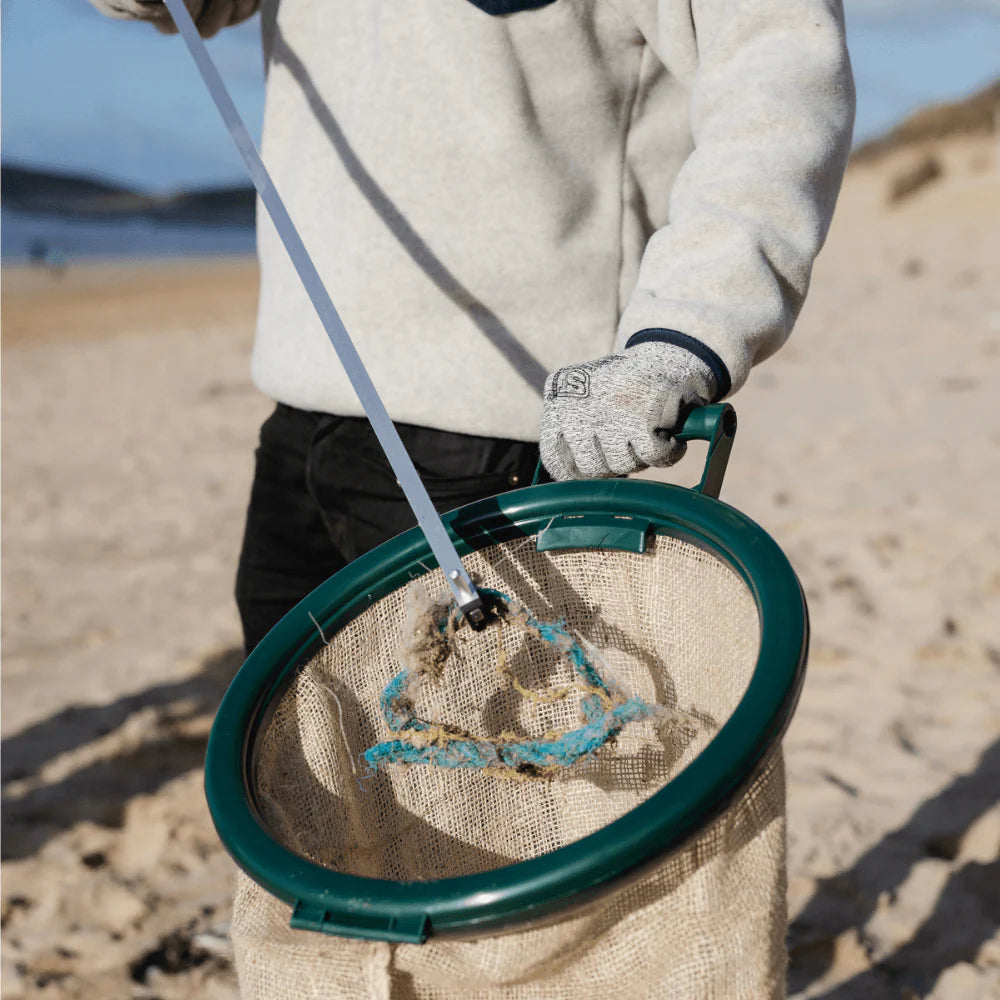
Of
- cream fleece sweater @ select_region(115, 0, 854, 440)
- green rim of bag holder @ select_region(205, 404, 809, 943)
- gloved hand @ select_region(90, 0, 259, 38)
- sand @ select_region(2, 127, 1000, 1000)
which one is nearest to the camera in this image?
green rim of bag holder @ select_region(205, 404, 809, 943)

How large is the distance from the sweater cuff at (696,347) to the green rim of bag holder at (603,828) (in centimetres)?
4

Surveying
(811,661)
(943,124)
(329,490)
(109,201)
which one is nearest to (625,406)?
(329,490)

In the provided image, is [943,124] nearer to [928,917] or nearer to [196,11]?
[928,917]

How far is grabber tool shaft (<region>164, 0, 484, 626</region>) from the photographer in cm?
90

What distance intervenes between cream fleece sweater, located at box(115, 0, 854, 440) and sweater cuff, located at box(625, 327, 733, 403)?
0.07 m

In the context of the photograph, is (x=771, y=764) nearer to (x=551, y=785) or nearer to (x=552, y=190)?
(x=551, y=785)

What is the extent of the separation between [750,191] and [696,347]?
15 centimetres

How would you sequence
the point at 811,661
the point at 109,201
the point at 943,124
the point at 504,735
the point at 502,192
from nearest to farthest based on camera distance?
the point at 504,735 → the point at 502,192 → the point at 811,661 → the point at 943,124 → the point at 109,201

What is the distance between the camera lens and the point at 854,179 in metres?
18.2

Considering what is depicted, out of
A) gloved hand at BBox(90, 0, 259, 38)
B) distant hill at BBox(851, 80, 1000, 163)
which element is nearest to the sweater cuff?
gloved hand at BBox(90, 0, 259, 38)

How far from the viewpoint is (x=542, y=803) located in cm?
108

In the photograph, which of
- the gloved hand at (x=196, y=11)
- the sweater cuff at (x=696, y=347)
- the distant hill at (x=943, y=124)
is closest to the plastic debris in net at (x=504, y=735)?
the sweater cuff at (x=696, y=347)

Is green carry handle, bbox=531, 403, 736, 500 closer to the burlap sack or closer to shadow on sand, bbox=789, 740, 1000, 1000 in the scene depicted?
the burlap sack

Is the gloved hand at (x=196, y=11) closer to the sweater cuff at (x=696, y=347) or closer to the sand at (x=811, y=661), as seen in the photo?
the sweater cuff at (x=696, y=347)
